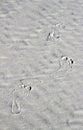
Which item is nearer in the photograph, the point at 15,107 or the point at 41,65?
the point at 15,107

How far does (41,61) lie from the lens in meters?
1.29

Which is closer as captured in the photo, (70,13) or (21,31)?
(21,31)

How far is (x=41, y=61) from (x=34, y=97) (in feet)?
0.78

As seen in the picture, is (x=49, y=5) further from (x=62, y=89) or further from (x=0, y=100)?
(x=0, y=100)

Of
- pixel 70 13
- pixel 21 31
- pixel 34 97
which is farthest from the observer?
pixel 70 13

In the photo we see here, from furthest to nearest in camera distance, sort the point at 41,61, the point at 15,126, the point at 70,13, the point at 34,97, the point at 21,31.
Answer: the point at 70,13, the point at 21,31, the point at 41,61, the point at 34,97, the point at 15,126

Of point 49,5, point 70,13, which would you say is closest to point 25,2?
point 49,5

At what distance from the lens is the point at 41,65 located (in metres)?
1.27

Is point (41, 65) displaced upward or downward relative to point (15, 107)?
upward

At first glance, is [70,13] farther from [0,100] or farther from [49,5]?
[0,100]

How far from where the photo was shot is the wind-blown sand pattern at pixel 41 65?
3.38 feet

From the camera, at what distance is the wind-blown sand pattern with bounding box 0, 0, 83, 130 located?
1.03 metres

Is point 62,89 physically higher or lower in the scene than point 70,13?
lower

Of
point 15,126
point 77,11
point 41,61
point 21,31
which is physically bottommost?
point 15,126
